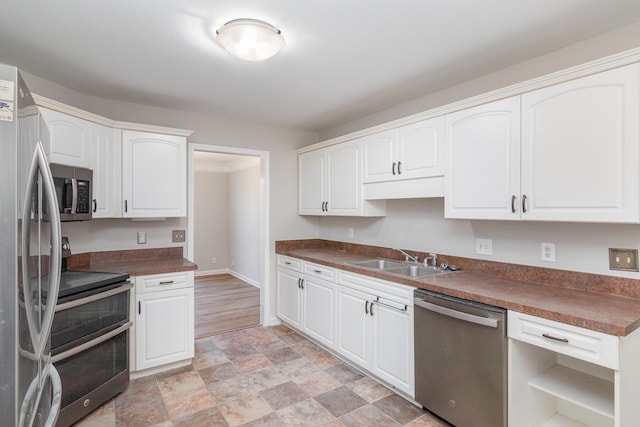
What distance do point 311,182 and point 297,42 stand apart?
2009mm

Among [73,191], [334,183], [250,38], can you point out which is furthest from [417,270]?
[73,191]

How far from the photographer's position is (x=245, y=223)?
6.19m

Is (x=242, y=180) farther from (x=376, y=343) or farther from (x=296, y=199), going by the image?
(x=376, y=343)

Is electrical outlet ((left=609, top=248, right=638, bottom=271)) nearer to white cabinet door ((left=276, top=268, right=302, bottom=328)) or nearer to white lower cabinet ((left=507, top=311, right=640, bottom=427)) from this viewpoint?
white lower cabinet ((left=507, top=311, right=640, bottom=427))

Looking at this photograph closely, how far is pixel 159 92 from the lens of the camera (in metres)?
2.89

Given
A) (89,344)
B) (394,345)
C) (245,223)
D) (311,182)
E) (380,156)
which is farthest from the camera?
(245,223)

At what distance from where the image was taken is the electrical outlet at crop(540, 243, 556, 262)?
2.09 m

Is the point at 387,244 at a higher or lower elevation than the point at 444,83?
lower

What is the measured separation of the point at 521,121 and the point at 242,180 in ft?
16.8

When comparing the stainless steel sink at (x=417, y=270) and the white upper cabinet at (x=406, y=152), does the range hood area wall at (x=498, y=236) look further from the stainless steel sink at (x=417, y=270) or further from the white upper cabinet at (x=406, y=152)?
the white upper cabinet at (x=406, y=152)

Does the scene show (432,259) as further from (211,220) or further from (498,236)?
(211,220)

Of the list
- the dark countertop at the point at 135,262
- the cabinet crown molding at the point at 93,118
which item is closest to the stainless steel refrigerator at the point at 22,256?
the cabinet crown molding at the point at 93,118

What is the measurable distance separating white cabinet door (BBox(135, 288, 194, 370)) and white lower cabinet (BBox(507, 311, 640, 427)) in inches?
96.9

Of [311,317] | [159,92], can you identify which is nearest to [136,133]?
[159,92]
